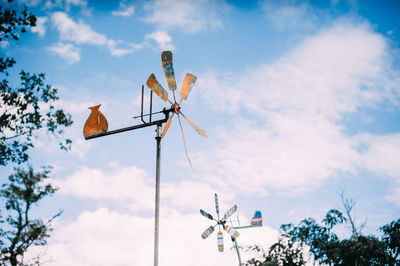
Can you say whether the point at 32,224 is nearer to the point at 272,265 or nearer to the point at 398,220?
the point at 272,265

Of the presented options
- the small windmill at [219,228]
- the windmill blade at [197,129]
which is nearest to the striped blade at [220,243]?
the small windmill at [219,228]

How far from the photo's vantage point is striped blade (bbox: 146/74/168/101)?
3820mm

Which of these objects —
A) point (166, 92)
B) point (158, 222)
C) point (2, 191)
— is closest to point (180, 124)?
point (166, 92)

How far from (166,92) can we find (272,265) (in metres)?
18.9

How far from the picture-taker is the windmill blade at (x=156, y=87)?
3.82 meters

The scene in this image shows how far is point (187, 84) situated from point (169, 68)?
409mm

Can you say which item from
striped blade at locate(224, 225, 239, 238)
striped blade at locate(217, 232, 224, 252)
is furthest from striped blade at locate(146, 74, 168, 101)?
striped blade at locate(217, 232, 224, 252)

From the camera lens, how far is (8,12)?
324 inches

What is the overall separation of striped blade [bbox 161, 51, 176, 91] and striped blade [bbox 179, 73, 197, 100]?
0.18 metres

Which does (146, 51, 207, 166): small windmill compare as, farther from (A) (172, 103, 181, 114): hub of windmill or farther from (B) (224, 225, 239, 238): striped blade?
(B) (224, 225, 239, 238): striped blade

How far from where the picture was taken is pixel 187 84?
162 inches

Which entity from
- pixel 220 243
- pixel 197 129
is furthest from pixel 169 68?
pixel 220 243

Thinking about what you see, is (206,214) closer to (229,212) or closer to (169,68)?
(229,212)

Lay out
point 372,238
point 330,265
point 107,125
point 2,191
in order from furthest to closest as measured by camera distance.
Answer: point 330,265 < point 372,238 < point 2,191 < point 107,125
